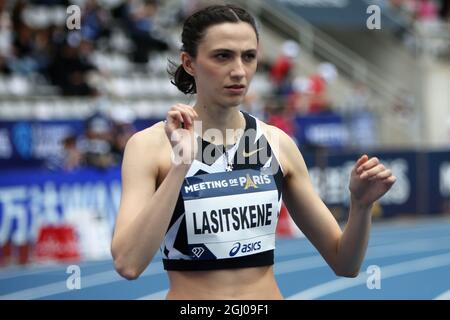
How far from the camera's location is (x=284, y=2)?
22.2 m

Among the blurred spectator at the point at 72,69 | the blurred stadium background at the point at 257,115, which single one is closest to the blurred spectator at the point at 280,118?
the blurred stadium background at the point at 257,115

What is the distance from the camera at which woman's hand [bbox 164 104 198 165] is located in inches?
131

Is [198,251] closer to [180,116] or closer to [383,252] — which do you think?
[180,116]

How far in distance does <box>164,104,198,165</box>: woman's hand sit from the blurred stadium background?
464 centimetres

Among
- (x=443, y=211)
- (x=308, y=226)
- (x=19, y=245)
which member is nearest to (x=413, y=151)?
(x=443, y=211)

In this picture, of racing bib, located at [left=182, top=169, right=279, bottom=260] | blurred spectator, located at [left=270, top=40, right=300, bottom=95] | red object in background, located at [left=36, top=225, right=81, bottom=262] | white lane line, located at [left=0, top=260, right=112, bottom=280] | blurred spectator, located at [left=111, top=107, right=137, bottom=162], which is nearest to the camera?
racing bib, located at [left=182, top=169, right=279, bottom=260]

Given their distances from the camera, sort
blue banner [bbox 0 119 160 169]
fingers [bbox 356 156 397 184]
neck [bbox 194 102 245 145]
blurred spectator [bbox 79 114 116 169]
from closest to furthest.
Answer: fingers [bbox 356 156 397 184], neck [bbox 194 102 245 145], blurred spectator [bbox 79 114 116 169], blue banner [bbox 0 119 160 169]

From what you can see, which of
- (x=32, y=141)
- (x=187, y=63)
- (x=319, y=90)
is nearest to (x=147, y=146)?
(x=187, y=63)

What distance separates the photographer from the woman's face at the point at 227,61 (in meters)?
3.61

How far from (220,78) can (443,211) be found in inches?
590

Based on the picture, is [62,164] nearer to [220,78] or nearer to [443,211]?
[443,211]

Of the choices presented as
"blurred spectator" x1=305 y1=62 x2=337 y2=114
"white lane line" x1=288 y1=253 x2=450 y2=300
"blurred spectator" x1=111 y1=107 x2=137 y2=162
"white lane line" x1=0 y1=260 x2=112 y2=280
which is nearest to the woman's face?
"white lane line" x1=288 y1=253 x2=450 y2=300

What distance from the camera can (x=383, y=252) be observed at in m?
11.8

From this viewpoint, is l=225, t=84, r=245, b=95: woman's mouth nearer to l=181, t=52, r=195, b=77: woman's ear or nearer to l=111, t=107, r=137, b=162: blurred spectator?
l=181, t=52, r=195, b=77: woman's ear
